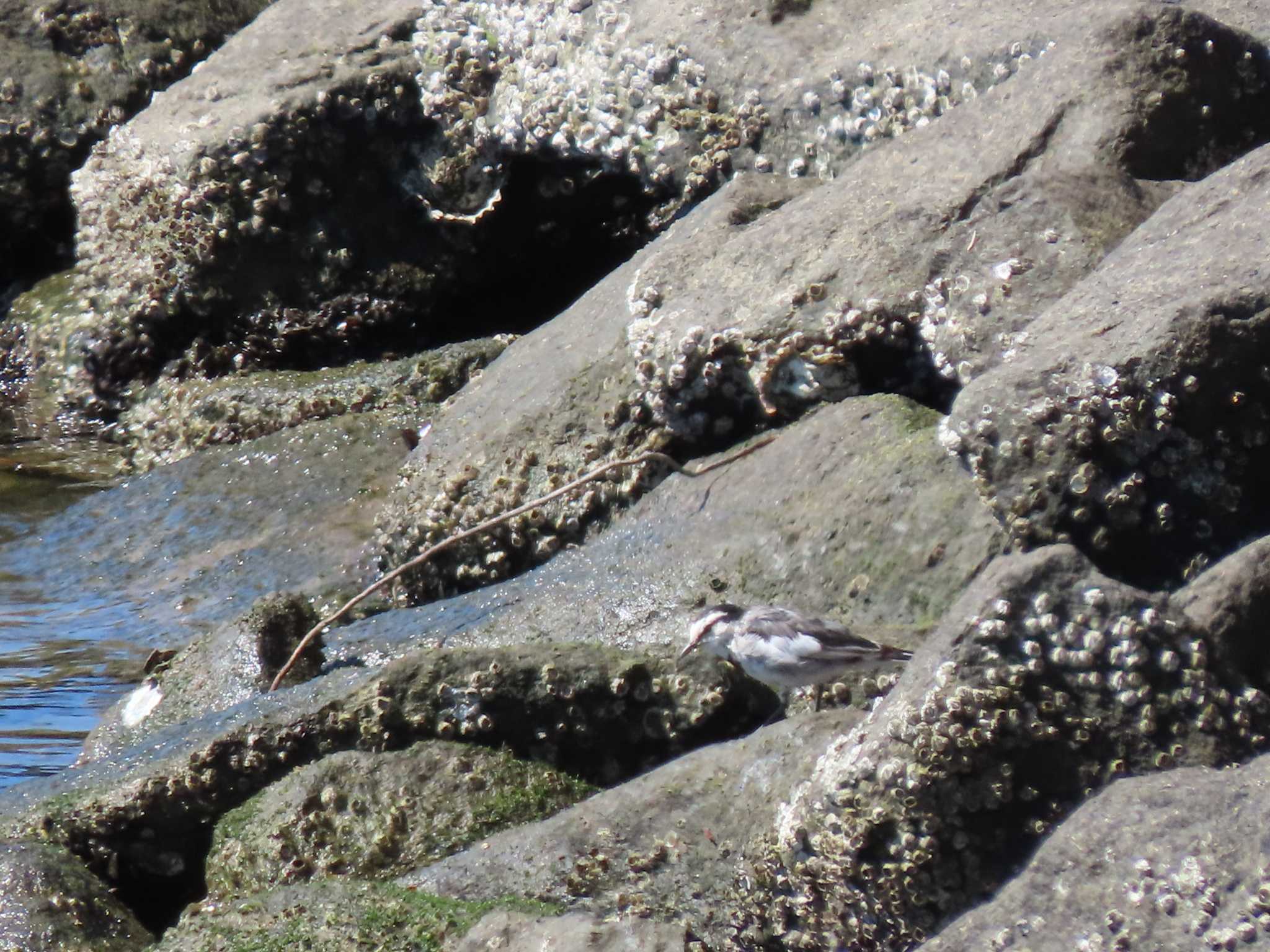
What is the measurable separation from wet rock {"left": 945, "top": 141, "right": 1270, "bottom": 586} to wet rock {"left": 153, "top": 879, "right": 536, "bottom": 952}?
1.67 metres

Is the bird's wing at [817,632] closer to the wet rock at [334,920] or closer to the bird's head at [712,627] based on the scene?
the bird's head at [712,627]

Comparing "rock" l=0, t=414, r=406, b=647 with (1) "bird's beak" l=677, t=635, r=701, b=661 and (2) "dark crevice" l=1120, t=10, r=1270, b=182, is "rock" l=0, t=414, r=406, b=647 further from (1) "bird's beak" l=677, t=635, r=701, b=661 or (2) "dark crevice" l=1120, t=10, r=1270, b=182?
(2) "dark crevice" l=1120, t=10, r=1270, b=182

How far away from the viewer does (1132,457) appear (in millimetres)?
4023

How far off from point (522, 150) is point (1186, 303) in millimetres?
6072

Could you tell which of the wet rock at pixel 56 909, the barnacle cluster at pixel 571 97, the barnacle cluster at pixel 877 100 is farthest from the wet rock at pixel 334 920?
the barnacle cluster at pixel 571 97

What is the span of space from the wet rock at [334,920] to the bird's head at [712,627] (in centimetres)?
110

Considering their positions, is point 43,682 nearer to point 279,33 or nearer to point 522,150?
point 522,150

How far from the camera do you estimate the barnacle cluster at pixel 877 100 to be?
7.18 meters

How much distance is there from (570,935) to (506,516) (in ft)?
9.63

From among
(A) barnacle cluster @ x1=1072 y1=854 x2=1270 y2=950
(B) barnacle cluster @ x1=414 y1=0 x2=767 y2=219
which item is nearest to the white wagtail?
(A) barnacle cluster @ x1=1072 y1=854 x2=1270 y2=950

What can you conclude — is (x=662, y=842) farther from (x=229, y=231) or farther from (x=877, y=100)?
(x=229, y=231)

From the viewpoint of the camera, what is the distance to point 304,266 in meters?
10.3

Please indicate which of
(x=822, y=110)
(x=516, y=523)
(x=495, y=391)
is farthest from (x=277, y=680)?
(x=822, y=110)

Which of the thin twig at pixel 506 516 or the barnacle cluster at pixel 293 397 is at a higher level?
the thin twig at pixel 506 516
